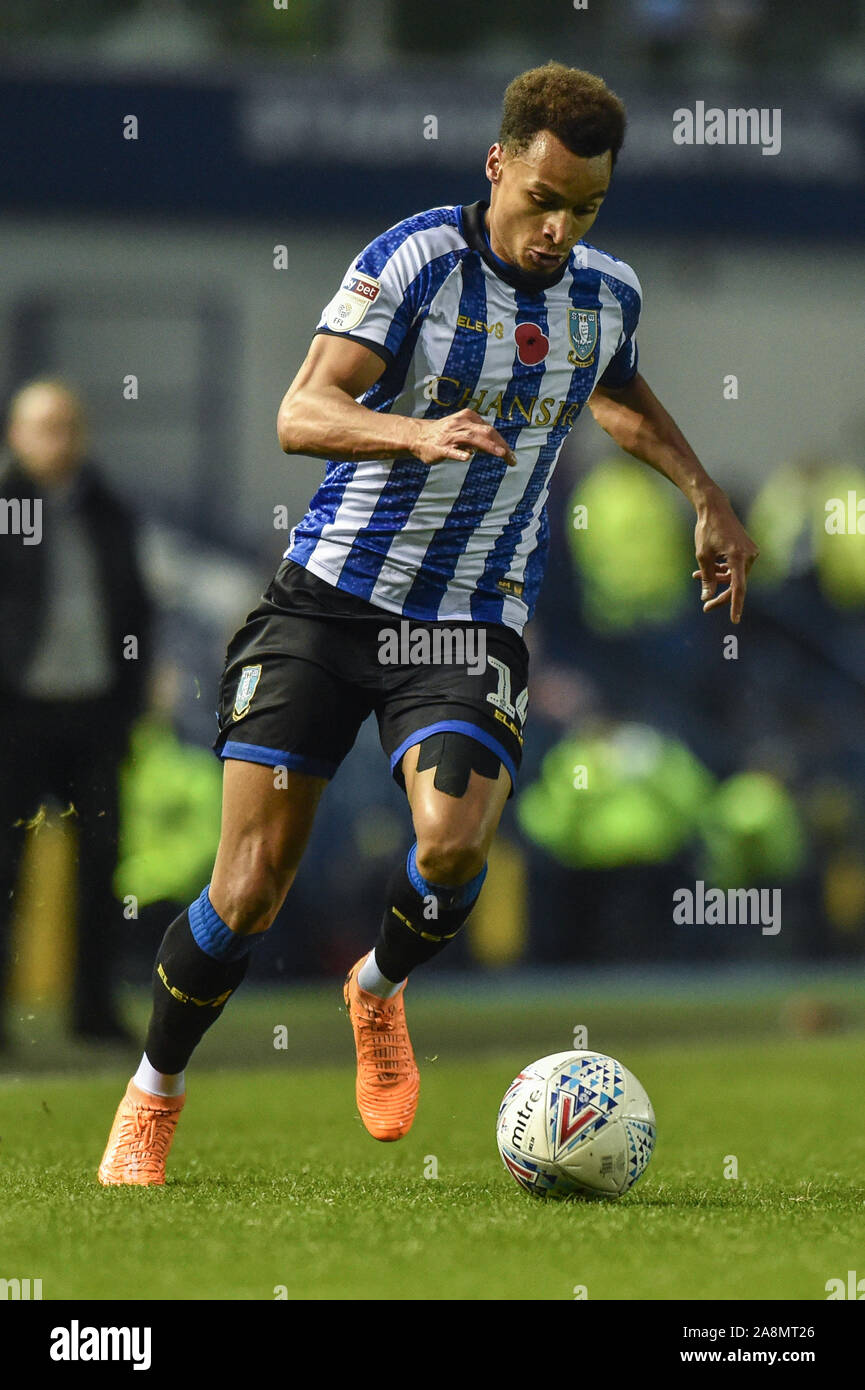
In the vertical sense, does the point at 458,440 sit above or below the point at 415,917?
above

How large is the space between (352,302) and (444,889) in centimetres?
133

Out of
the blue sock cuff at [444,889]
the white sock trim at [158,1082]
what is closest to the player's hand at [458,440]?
the blue sock cuff at [444,889]

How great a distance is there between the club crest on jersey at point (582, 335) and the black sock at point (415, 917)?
1.22 m

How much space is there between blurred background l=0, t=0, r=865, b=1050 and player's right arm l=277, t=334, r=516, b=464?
520 centimetres

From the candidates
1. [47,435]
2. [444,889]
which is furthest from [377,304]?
[47,435]

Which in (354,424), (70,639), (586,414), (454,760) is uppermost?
(586,414)

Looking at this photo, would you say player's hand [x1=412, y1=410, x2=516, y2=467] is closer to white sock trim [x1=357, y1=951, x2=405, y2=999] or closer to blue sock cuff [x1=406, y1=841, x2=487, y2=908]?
blue sock cuff [x1=406, y1=841, x2=487, y2=908]

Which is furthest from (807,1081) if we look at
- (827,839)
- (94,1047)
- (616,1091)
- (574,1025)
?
(827,839)

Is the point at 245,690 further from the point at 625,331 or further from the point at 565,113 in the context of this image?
the point at 565,113

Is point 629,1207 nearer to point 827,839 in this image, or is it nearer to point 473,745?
point 473,745

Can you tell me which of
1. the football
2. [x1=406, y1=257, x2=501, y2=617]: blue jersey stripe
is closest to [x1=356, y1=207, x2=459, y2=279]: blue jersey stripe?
[x1=406, y1=257, x2=501, y2=617]: blue jersey stripe

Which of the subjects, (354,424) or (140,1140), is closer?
(354,424)

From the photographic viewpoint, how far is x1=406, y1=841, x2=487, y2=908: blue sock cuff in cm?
458

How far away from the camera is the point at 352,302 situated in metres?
4.44
